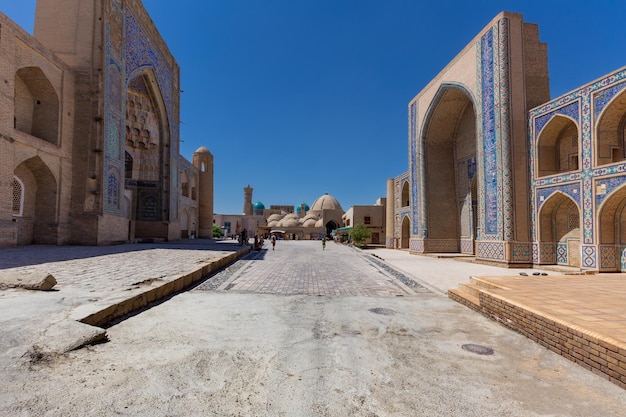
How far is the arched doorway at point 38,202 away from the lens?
13.2m

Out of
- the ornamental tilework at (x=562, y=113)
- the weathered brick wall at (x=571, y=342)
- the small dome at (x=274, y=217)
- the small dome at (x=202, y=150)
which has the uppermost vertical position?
the small dome at (x=202, y=150)

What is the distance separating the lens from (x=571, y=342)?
3066mm

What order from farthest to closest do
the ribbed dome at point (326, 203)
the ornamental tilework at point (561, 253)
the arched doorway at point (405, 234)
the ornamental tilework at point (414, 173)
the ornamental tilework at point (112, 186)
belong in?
the ribbed dome at point (326, 203)
the arched doorway at point (405, 234)
the ornamental tilework at point (414, 173)
the ornamental tilework at point (112, 186)
the ornamental tilework at point (561, 253)

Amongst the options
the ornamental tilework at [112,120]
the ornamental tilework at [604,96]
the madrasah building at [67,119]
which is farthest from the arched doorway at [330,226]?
the ornamental tilework at [604,96]

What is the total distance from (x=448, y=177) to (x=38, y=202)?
64.3 feet

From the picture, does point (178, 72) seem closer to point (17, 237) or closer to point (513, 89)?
point (17, 237)

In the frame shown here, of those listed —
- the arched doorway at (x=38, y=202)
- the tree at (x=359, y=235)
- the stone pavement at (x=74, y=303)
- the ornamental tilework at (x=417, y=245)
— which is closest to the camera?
the stone pavement at (x=74, y=303)

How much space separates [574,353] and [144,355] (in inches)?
151

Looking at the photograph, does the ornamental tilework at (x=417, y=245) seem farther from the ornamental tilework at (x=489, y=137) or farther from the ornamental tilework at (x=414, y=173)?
the ornamental tilework at (x=489, y=137)

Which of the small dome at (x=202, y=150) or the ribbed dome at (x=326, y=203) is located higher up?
the small dome at (x=202, y=150)

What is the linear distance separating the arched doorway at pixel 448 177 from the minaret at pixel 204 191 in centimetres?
2217

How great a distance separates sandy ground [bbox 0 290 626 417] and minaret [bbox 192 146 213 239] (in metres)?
30.0

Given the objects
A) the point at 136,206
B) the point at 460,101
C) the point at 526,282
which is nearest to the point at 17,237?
the point at 136,206

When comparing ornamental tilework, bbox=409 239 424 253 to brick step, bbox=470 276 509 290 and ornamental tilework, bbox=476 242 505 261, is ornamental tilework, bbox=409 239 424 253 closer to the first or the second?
ornamental tilework, bbox=476 242 505 261
